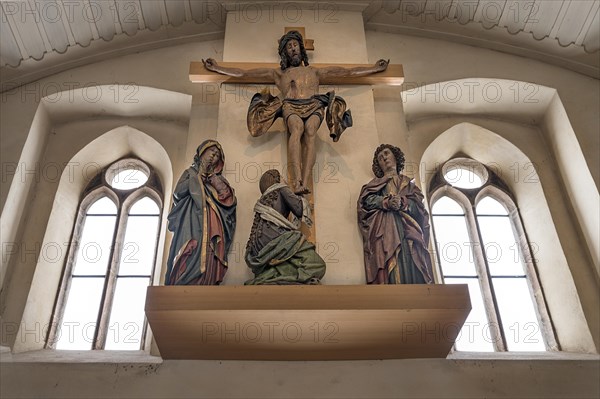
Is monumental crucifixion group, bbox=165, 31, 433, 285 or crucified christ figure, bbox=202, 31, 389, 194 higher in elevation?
crucified christ figure, bbox=202, 31, 389, 194

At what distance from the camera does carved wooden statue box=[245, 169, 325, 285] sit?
4.16 m

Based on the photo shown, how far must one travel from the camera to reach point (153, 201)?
616 cm

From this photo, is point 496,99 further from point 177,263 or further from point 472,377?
point 177,263

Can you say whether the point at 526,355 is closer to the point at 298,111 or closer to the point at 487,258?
the point at 487,258

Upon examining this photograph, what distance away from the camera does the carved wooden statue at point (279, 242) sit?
416 cm

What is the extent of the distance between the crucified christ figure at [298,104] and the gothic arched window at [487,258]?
1552mm

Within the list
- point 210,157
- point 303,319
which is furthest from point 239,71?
point 303,319

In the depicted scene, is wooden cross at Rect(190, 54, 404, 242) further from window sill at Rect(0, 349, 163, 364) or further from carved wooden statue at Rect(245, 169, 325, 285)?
window sill at Rect(0, 349, 163, 364)

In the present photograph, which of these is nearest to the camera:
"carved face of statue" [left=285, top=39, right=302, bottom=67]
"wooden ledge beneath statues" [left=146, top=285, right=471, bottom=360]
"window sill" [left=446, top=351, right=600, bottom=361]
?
"wooden ledge beneath statues" [left=146, top=285, right=471, bottom=360]

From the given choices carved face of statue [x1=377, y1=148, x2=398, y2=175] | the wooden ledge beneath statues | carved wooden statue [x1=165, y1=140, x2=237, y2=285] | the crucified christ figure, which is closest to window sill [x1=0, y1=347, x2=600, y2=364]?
the wooden ledge beneath statues

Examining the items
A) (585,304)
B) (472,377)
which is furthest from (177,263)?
(585,304)

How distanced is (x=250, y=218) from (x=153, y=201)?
5.90ft

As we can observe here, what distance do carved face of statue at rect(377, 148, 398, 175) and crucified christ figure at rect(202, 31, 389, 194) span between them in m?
0.37

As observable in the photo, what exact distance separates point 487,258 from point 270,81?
2585 millimetres
